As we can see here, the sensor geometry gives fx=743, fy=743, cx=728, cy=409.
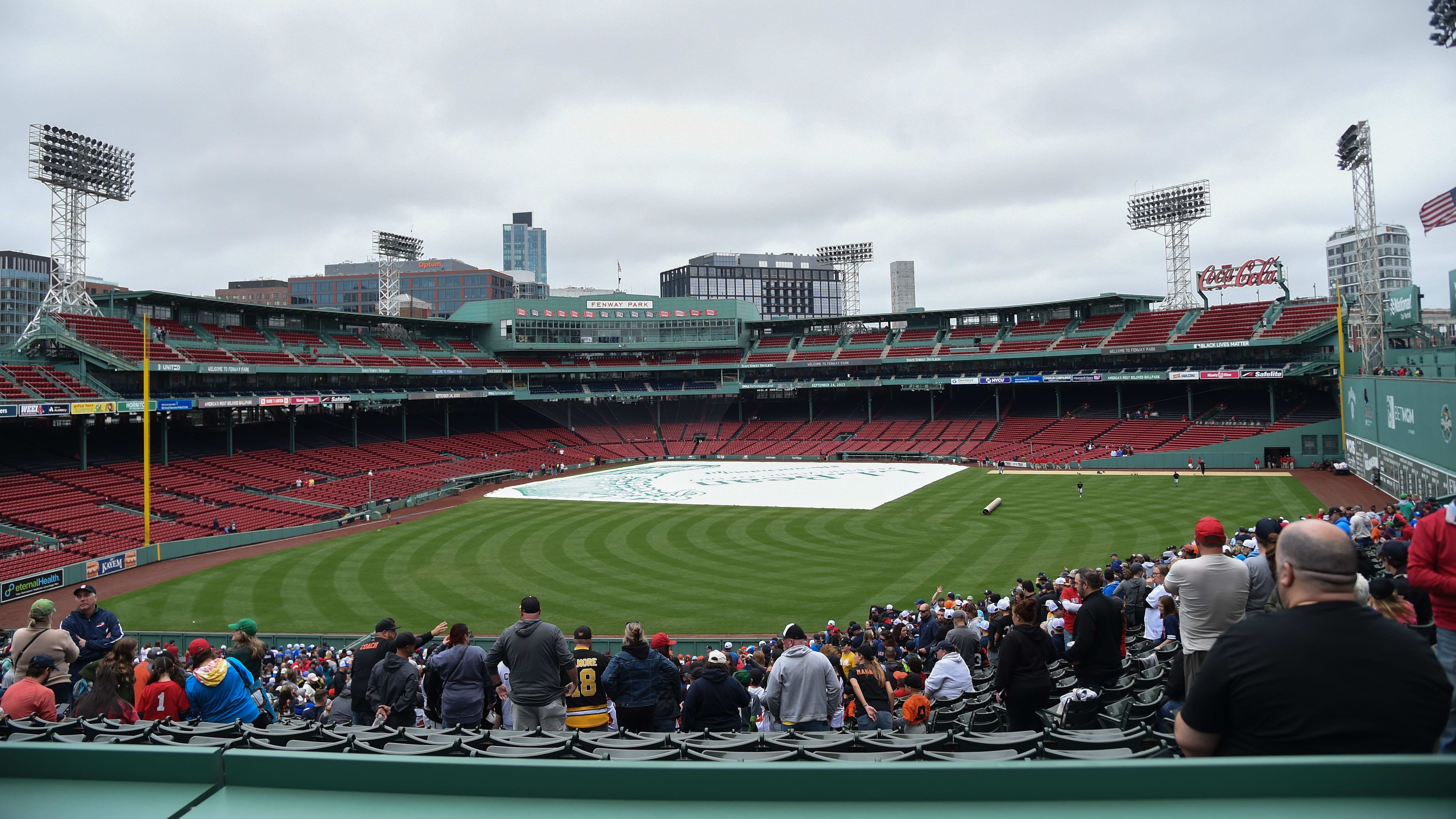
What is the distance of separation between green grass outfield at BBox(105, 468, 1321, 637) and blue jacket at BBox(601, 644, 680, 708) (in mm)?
15205

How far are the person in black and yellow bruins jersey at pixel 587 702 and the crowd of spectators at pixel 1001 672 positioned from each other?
0.7 inches

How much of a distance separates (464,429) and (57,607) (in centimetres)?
4607

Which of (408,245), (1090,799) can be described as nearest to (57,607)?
(1090,799)

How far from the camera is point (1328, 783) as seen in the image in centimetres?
266

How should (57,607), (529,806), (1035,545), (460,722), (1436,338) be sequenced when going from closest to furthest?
(529,806) < (460,722) < (57,607) < (1035,545) < (1436,338)

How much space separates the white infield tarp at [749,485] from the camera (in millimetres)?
45938

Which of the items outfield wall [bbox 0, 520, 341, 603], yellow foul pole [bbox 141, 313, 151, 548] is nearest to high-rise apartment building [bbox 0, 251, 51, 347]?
yellow foul pole [bbox 141, 313, 151, 548]

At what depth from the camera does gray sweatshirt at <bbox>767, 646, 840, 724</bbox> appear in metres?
7.31

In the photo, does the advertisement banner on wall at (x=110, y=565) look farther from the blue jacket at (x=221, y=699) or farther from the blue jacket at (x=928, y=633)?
the blue jacket at (x=928, y=633)

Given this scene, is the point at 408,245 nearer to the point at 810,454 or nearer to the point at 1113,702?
the point at 810,454

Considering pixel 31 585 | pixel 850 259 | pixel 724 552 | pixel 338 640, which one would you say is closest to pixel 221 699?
pixel 338 640

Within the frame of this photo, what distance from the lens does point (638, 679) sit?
7.62 meters

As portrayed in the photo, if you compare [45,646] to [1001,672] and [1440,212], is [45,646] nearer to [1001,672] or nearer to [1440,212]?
[1001,672]

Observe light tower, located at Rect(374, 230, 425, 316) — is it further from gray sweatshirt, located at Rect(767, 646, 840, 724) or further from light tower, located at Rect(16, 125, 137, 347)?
gray sweatshirt, located at Rect(767, 646, 840, 724)
